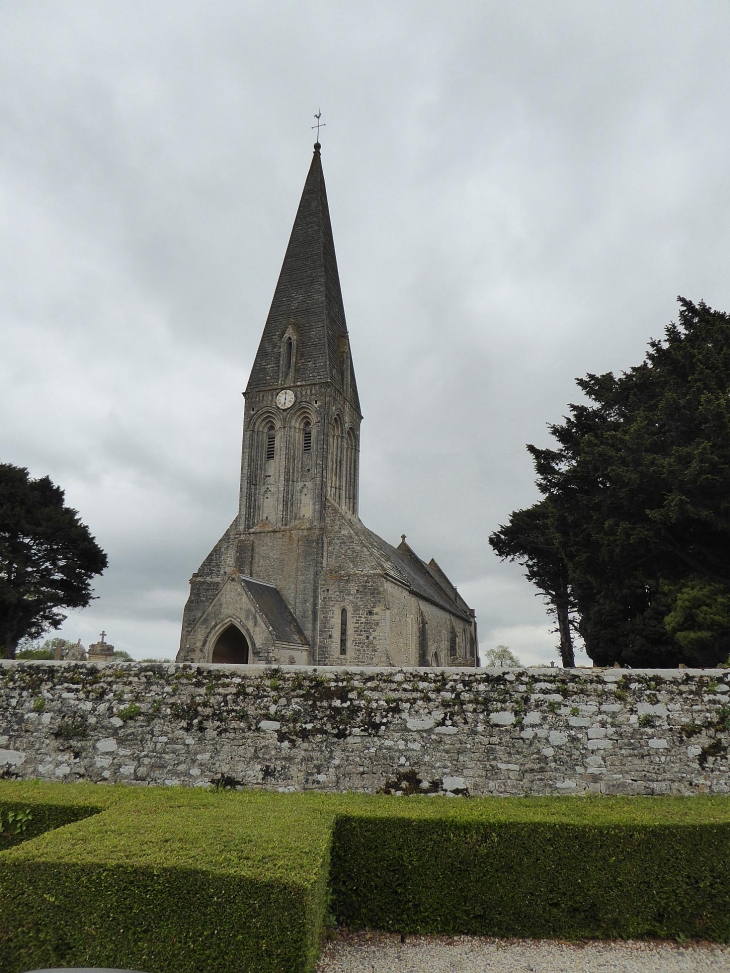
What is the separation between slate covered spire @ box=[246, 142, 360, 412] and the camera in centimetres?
2958

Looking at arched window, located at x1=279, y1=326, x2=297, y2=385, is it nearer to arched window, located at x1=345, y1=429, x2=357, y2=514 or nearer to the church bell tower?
the church bell tower

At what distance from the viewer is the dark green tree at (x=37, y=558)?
104 feet

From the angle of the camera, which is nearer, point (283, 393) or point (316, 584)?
point (316, 584)

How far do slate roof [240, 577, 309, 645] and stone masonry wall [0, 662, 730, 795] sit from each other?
44.8ft

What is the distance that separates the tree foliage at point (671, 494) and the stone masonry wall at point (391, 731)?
920 centimetres

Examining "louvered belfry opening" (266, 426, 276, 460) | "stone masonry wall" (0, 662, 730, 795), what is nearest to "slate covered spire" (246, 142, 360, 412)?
"louvered belfry opening" (266, 426, 276, 460)

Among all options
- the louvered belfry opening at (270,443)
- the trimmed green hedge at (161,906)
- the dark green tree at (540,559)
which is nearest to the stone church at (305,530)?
the louvered belfry opening at (270,443)

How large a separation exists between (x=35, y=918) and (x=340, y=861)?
8.60 feet

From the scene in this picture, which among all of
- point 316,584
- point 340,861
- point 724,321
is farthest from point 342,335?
point 340,861

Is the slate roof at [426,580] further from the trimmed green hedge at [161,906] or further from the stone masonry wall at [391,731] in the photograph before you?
→ the trimmed green hedge at [161,906]

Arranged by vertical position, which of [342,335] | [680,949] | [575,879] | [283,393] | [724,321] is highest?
[342,335]

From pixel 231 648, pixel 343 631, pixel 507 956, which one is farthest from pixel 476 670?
pixel 231 648

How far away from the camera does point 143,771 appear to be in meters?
8.10

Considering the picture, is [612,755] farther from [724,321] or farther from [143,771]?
[724,321]
